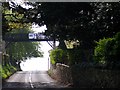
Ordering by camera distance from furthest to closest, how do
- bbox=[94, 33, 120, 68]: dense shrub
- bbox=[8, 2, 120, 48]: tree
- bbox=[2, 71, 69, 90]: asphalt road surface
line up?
bbox=[2, 71, 69, 90]: asphalt road surface
bbox=[8, 2, 120, 48]: tree
bbox=[94, 33, 120, 68]: dense shrub

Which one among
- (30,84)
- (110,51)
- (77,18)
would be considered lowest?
(30,84)

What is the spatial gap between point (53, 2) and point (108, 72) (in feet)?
22.7

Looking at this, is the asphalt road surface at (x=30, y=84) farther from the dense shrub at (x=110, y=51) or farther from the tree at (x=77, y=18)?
the dense shrub at (x=110, y=51)

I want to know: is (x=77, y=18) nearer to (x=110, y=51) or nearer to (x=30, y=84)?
(x=110, y=51)

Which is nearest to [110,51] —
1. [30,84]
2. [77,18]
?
[77,18]

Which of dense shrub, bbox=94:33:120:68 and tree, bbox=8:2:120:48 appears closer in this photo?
dense shrub, bbox=94:33:120:68

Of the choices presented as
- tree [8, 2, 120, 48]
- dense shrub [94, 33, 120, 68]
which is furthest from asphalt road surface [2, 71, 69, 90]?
dense shrub [94, 33, 120, 68]

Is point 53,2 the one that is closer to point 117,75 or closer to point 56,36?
point 56,36

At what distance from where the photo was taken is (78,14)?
25.9m

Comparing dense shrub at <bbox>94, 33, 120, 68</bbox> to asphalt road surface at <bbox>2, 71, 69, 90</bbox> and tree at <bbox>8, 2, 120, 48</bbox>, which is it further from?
asphalt road surface at <bbox>2, 71, 69, 90</bbox>

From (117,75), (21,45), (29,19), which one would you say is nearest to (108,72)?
(117,75)

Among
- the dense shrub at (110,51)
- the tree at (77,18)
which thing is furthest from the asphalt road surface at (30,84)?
the dense shrub at (110,51)

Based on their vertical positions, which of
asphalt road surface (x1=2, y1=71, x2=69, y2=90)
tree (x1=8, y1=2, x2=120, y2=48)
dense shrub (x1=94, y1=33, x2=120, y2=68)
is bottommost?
asphalt road surface (x1=2, y1=71, x2=69, y2=90)

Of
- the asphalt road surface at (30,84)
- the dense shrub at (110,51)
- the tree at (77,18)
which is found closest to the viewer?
the dense shrub at (110,51)
